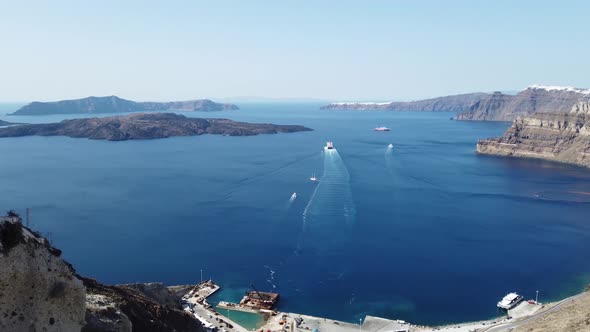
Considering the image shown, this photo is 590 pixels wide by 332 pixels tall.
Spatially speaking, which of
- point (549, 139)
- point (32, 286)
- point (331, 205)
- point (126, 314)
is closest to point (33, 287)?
point (32, 286)

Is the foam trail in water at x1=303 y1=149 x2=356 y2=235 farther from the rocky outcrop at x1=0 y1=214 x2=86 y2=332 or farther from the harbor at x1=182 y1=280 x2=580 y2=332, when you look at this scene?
the rocky outcrop at x1=0 y1=214 x2=86 y2=332

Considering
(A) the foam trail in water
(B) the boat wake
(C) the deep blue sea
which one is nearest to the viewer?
(C) the deep blue sea

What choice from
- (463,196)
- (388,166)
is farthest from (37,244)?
(388,166)

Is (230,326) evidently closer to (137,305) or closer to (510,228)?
(137,305)

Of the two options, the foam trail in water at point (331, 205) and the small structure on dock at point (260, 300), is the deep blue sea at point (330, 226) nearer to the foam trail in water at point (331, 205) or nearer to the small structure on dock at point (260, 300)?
the foam trail in water at point (331, 205)

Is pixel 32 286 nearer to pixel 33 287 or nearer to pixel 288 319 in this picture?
pixel 33 287

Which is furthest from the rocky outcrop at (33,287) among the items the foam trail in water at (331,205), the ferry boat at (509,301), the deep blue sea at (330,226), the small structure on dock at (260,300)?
the foam trail in water at (331,205)

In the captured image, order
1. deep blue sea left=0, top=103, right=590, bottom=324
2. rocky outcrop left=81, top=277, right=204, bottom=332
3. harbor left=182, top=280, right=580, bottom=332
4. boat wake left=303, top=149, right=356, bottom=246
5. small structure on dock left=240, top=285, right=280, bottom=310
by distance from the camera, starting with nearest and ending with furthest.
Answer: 1. rocky outcrop left=81, top=277, right=204, bottom=332
2. harbor left=182, top=280, right=580, bottom=332
3. small structure on dock left=240, top=285, right=280, bottom=310
4. deep blue sea left=0, top=103, right=590, bottom=324
5. boat wake left=303, top=149, right=356, bottom=246

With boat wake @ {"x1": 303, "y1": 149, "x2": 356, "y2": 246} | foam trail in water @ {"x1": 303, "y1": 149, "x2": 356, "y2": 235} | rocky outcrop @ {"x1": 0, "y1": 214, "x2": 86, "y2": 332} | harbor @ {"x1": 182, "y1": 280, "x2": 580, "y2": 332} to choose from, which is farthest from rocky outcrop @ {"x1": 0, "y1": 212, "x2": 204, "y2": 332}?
foam trail in water @ {"x1": 303, "y1": 149, "x2": 356, "y2": 235}
